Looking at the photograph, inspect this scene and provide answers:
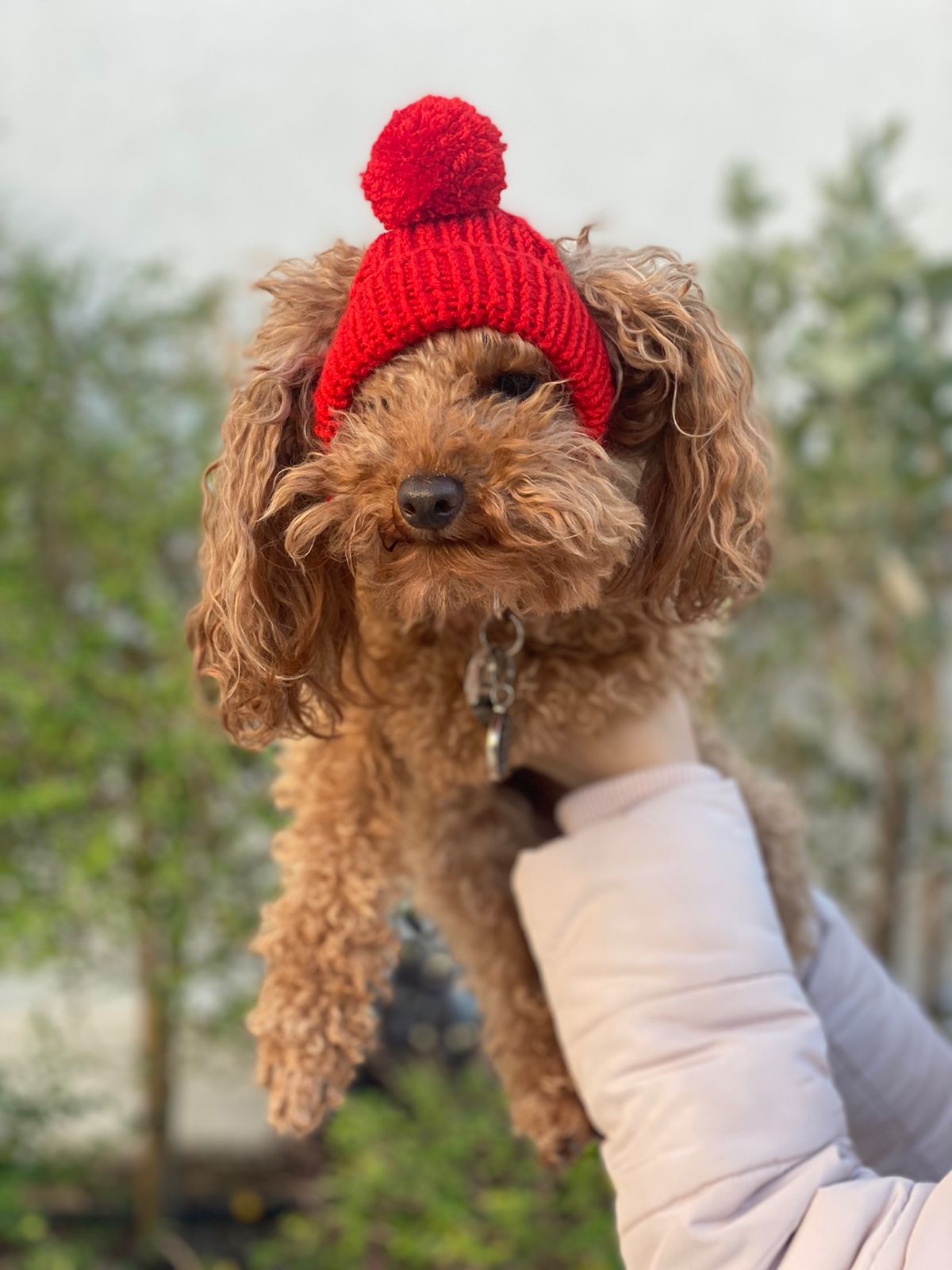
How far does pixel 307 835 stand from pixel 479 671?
24 centimetres

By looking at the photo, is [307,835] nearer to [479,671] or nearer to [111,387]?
[479,671]

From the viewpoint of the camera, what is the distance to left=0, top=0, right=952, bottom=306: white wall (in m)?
2.62

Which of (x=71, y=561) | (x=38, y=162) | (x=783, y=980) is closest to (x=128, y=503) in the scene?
(x=71, y=561)

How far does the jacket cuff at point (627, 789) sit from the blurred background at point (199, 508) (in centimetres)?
105

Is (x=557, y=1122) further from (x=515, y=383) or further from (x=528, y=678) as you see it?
(x=515, y=383)

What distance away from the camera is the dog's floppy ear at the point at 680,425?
0.78 m

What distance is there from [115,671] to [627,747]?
1.47 meters

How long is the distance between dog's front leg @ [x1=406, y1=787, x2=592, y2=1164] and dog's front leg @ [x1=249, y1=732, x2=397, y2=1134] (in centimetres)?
6

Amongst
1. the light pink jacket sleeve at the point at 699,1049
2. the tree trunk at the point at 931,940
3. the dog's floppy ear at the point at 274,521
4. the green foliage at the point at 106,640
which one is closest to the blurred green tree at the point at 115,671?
the green foliage at the point at 106,640

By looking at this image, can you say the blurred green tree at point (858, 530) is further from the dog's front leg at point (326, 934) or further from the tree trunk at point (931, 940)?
the dog's front leg at point (326, 934)

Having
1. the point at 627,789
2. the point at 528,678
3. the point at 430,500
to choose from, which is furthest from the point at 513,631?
the point at 430,500

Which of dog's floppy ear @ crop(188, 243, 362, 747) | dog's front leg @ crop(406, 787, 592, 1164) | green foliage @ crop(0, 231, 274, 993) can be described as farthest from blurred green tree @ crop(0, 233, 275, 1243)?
dog's floppy ear @ crop(188, 243, 362, 747)

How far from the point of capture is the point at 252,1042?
7.95 ft

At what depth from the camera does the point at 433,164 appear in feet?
2.27
